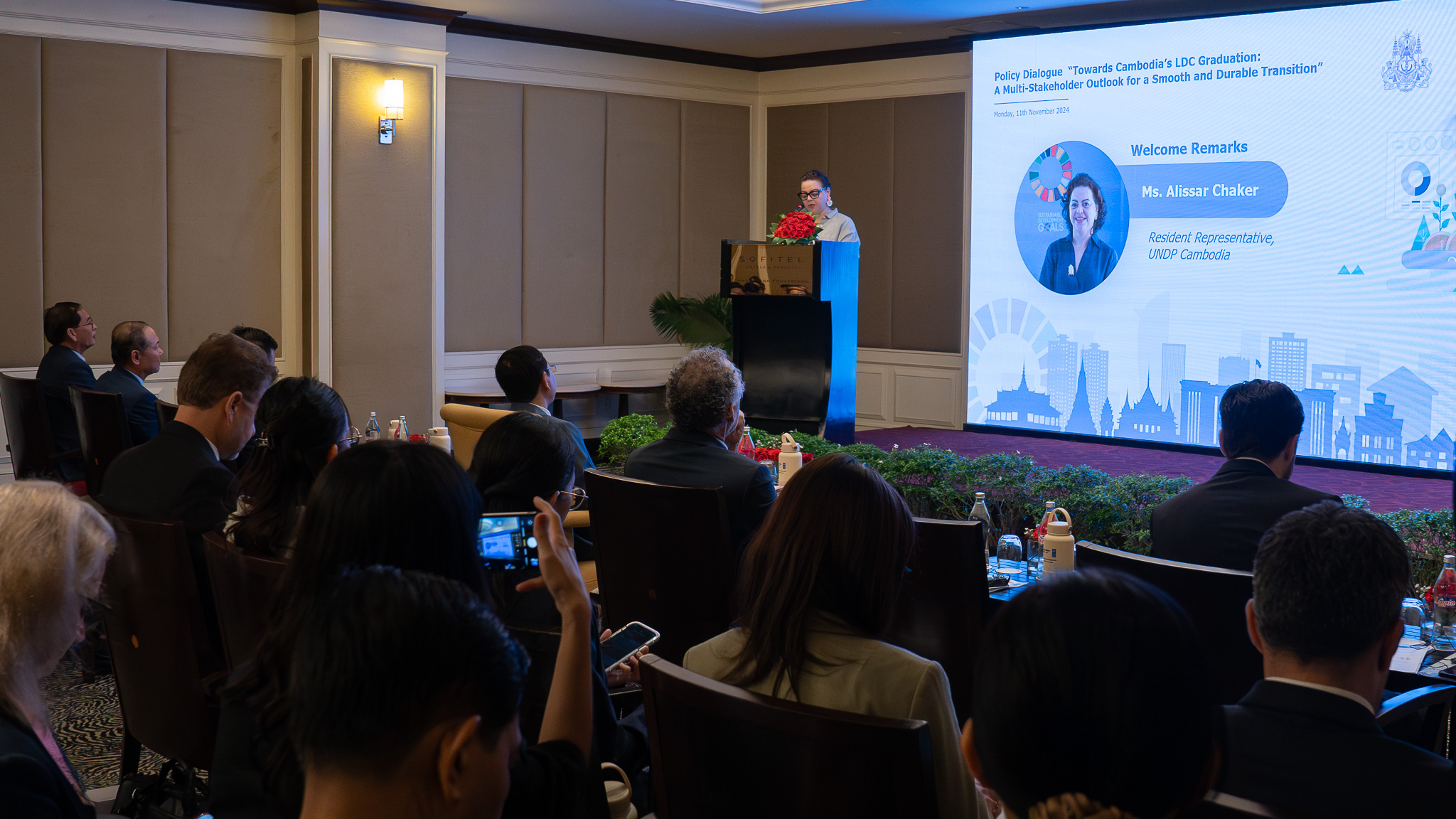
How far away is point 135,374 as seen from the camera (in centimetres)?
556

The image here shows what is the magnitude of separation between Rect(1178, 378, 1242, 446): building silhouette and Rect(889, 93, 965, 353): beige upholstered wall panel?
1.97 meters

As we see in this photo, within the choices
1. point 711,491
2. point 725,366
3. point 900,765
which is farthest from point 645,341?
point 900,765

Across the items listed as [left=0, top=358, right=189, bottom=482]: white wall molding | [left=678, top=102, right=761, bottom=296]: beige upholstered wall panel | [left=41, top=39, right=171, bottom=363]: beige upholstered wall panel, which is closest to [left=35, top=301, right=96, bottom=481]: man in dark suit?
[left=0, top=358, right=189, bottom=482]: white wall molding

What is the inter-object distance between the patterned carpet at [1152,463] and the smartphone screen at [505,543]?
15.5 feet

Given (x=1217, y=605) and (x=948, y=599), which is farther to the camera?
(x=948, y=599)

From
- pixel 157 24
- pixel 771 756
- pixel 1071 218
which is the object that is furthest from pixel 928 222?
pixel 771 756

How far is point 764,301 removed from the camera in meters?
7.20

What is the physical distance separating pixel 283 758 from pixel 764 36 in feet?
27.4

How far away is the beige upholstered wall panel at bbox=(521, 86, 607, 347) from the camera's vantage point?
8.77m

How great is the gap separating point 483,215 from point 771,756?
7.55m

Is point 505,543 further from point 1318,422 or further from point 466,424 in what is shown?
point 1318,422

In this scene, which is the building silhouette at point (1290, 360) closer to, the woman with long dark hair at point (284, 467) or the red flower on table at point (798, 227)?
the red flower on table at point (798, 227)

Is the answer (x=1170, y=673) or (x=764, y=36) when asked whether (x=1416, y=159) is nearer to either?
(x=764, y=36)

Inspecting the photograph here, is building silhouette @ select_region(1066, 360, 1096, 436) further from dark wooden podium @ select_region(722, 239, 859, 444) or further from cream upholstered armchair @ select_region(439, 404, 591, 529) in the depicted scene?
cream upholstered armchair @ select_region(439, 404, 591, 529)
